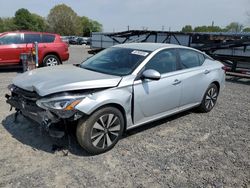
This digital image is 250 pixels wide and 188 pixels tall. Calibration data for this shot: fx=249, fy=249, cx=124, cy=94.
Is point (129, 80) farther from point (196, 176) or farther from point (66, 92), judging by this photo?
point (196, 176)

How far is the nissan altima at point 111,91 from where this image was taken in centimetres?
329

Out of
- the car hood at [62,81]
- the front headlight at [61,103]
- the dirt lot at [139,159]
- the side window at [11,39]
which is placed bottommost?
the dirt lot at [139,159]

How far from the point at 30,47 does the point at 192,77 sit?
7242 mm

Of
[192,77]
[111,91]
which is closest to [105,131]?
[111,91]

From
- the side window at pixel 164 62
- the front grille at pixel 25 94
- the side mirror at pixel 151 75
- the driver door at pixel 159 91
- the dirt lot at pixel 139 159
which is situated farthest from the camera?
the side window at pixel 164 62

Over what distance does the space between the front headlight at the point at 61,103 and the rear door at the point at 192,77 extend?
2203 millimetres

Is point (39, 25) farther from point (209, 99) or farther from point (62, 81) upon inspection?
point (62, 81)

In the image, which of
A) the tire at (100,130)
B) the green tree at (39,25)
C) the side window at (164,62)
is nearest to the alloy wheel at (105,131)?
the tire at (100,130)

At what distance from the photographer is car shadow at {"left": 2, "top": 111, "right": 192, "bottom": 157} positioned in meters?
3.57

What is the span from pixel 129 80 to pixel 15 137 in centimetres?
204

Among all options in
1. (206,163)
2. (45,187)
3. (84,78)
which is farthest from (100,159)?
(206,163)

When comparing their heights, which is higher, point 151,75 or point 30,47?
point 30,47

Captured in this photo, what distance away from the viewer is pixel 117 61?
432cm

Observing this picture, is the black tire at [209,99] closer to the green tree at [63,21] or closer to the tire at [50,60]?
the tire at [50,60]
